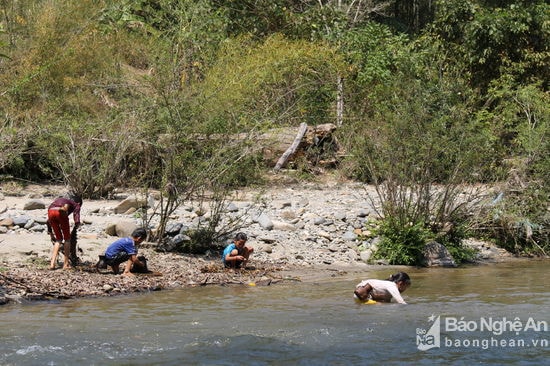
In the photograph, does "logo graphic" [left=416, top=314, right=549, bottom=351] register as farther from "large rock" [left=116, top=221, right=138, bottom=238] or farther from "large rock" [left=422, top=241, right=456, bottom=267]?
"large rock" [left=116, top=221, right=138, bottom=238]

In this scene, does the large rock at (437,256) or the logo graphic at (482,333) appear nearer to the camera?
the logo graphic at (482,333)

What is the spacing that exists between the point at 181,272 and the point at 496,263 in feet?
19.8

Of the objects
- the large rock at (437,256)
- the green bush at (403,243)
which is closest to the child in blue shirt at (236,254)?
the green bush at (403,243)

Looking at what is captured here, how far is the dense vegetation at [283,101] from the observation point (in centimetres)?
1327

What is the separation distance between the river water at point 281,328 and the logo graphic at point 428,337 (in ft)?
0.03

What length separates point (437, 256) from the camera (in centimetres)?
1424

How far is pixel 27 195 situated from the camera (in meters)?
17.3

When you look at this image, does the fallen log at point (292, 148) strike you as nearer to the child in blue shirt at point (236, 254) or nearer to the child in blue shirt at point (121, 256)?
the child in blue shirt at point (236, 254)

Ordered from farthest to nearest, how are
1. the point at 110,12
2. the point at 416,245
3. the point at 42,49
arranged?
the point at 110,12
the point at 42,49
the point at 416,245

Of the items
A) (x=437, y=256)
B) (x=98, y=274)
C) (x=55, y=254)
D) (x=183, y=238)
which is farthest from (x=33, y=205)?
(x=437, y=256)

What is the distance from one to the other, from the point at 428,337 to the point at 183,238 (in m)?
5.31

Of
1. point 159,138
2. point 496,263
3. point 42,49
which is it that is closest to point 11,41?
point 42,49

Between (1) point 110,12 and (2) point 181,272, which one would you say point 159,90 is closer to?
(2) point 181,272

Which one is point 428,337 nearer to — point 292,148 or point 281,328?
point 281,328
